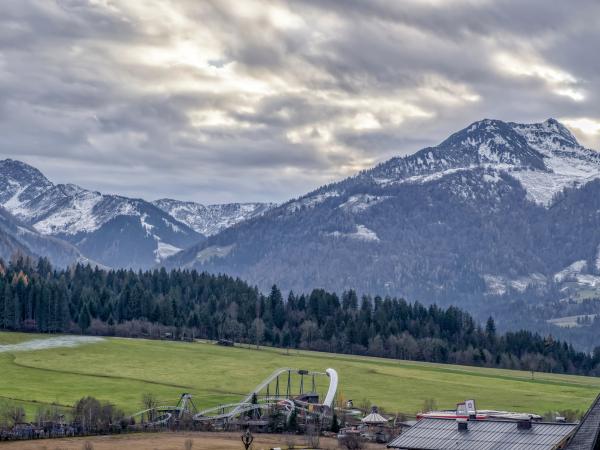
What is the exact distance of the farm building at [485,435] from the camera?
96.2 meters

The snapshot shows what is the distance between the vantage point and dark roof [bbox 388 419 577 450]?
9638 cm

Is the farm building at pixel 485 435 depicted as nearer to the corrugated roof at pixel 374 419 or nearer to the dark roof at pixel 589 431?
the dark roof at pixel 589 431

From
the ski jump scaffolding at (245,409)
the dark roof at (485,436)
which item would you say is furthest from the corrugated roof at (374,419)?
the dark roof at (485,436)

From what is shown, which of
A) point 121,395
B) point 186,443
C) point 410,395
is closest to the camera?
point 186,443

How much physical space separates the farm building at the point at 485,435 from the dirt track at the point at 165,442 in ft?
109

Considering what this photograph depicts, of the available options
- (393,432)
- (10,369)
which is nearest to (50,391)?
(10,369)

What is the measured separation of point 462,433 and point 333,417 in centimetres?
5841

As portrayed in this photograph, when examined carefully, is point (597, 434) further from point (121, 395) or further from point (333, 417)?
point (121, 395)

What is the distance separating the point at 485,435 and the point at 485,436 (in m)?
0.20

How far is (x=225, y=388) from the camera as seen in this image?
192750 millimetres

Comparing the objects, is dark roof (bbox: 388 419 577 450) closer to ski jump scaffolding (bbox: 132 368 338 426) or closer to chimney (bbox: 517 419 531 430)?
chimney (bbox: 517 419 531 430)

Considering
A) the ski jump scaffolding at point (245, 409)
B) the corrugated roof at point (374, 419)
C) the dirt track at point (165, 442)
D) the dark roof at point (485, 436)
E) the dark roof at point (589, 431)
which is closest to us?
the dark roof at point (589, 431)

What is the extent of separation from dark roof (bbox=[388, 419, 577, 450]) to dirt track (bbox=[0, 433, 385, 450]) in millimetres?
33547

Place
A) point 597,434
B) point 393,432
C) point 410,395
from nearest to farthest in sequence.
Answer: point 597,434, point 393,432, point 410,395
